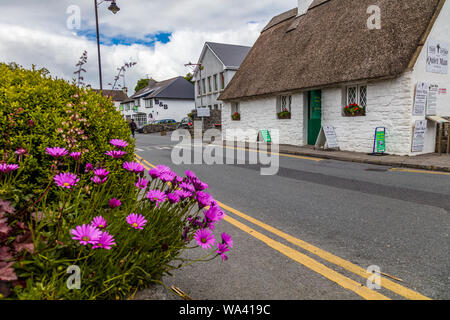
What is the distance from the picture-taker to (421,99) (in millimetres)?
11172

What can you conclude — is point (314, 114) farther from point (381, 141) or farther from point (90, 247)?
point (90, 247)

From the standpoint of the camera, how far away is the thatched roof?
11.1 metres

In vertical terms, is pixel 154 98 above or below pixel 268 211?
above

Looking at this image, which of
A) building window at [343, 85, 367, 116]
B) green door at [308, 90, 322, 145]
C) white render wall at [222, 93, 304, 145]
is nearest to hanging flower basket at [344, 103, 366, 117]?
building window at [343, 85, 367, 116]

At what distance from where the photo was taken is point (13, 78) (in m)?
2.97

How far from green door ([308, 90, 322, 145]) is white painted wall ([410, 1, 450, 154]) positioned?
421cm

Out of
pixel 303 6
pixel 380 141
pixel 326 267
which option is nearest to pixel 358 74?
pixel 380 141

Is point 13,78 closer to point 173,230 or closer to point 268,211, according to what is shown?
point 173,230

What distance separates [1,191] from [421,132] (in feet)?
41.2

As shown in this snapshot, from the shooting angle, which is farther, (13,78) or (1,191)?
(13,78)

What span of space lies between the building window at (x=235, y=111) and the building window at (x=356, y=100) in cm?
834

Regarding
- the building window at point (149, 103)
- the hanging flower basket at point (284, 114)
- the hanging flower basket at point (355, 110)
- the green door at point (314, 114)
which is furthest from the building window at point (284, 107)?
the building window at point (149, 103)

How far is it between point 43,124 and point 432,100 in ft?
42.2

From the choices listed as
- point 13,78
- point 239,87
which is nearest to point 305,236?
point 13,78
